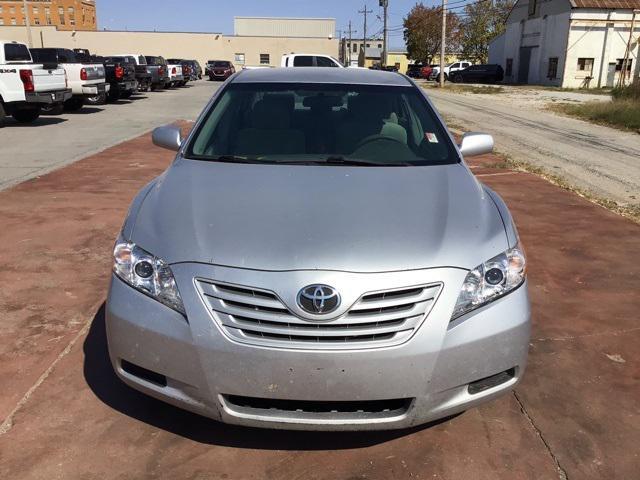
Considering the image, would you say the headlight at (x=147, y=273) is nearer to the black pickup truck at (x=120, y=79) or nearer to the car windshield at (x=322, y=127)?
the car windshield at (x=322, y=127)

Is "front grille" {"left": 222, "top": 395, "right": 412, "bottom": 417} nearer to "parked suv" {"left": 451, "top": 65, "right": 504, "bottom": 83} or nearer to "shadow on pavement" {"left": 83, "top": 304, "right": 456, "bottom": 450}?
"shadow on pavement" {"left": 83, "top": 304, "right": 456, "bottom": 450}

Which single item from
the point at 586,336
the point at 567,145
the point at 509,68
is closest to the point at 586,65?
the point at 509,68

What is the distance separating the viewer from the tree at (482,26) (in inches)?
2625

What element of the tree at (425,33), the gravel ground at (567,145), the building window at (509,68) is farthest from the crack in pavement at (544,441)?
the tree at (425,33)

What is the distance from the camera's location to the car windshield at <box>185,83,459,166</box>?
3652 mm

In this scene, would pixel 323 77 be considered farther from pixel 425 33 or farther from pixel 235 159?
pixel 425 33

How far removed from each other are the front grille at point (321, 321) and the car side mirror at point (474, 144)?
192 centimetres

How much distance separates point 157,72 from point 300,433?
101 feet

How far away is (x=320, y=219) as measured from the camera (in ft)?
8.73

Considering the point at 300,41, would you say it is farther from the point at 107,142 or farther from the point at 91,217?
the point at 91,217

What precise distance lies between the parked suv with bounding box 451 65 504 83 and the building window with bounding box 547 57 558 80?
673cm

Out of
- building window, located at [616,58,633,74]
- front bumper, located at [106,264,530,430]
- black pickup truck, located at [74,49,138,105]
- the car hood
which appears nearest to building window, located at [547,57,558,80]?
building window, located at [616,58,633,74]

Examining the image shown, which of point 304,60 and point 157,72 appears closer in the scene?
point 304,60

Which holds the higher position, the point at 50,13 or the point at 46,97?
the point at 50,13
